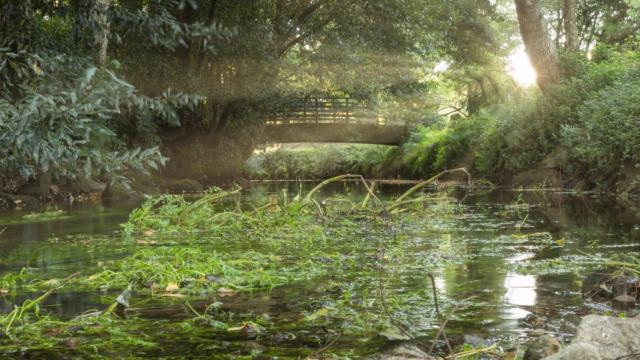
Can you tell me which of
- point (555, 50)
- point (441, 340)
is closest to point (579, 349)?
point (441, 340)

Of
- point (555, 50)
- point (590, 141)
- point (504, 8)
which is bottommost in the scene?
point (590, 141)

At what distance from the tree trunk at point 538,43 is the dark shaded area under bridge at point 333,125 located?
49.9 feet

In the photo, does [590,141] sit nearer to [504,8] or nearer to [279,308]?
[279,308]

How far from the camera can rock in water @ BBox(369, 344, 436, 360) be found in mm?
3451

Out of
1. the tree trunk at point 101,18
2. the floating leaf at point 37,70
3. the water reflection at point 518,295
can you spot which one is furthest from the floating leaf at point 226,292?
the tree trunk at point 101,18

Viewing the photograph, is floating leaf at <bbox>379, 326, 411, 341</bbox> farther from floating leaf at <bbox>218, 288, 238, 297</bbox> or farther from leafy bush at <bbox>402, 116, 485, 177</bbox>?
leafy bush at <bbox>402, 116, 485, 177</bbox>

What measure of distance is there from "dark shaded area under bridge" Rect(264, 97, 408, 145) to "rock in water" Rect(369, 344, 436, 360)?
32.8 metres

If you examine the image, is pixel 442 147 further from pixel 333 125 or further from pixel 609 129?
pixel 609 129

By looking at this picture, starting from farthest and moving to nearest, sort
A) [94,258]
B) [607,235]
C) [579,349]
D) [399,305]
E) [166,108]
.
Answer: [607,235]
[166,108]
[94,258]
[399,305]
[579,349]

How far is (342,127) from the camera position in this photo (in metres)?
Result: 37.9

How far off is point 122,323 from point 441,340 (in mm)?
1959

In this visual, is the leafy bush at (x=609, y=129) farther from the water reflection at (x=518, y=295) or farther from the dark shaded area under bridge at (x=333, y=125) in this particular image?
the dark shaded area under bridge at (x=333, y=125)

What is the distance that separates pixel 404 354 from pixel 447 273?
2970 mm

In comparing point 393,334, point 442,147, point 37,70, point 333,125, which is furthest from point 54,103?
point 333,125
